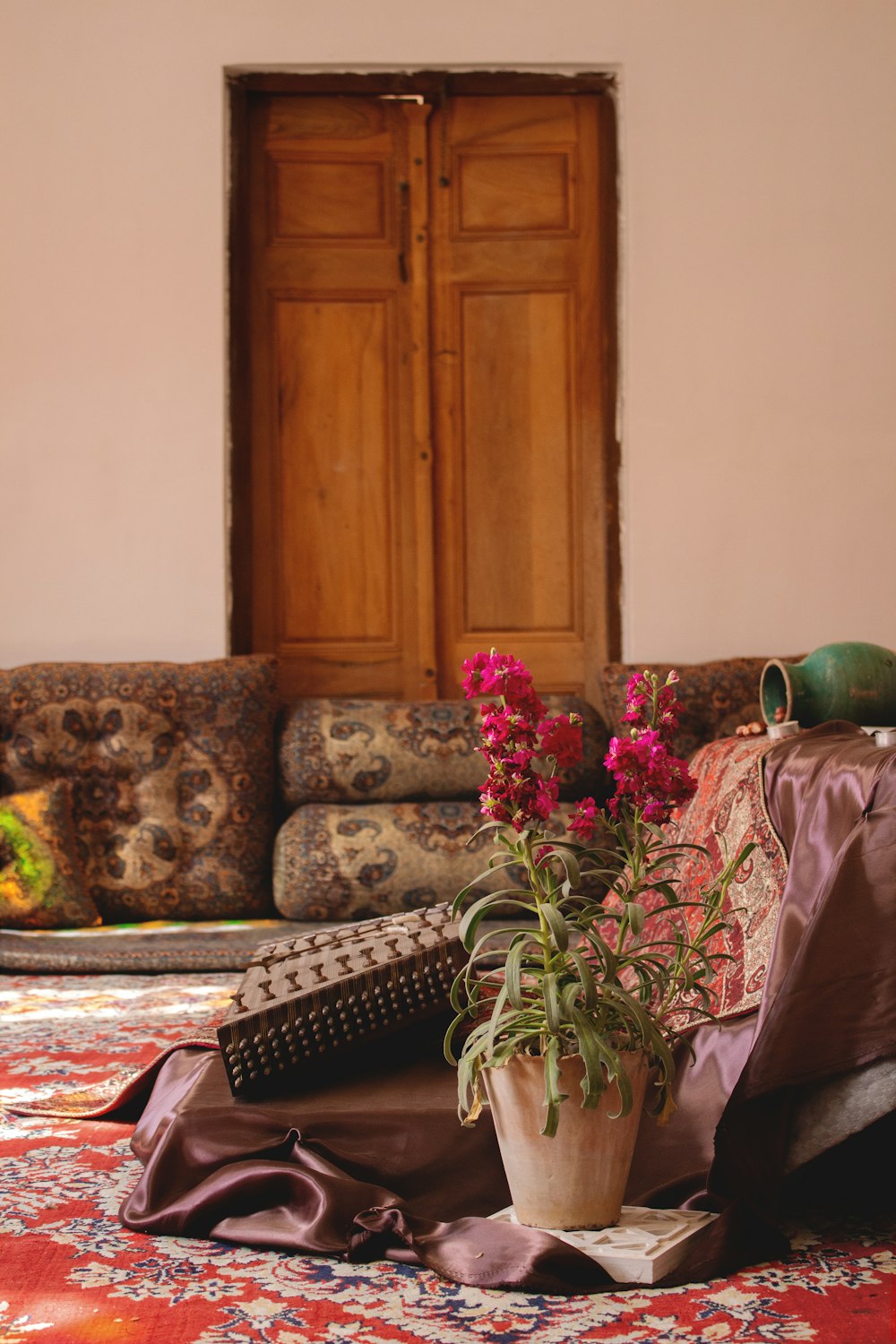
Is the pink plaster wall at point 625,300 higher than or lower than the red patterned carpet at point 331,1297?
higher

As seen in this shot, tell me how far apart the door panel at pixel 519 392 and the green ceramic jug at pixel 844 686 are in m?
1.88

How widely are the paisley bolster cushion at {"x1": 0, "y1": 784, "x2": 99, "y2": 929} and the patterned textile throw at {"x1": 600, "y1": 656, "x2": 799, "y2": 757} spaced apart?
166 centimetres

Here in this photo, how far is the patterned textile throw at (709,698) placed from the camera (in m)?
4.04

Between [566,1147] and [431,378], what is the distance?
3453 mm

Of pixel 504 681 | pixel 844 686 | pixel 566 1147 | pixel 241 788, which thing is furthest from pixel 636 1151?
pixel 241 788

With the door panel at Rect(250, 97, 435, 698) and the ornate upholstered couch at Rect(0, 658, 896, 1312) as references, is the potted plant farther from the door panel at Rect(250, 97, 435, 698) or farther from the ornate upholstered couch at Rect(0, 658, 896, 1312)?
the door panel at Rect(250, 97, 435, 698)

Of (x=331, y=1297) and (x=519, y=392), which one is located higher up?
(x=519, y=392)

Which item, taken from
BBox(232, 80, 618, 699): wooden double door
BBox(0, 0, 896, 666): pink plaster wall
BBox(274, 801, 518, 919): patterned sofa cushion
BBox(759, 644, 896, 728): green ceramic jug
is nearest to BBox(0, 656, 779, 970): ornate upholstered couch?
BBox(274, 801, 518, 919): patterned sofa cushion

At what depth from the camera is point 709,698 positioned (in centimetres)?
405

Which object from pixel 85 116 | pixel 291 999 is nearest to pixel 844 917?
pixel 291 999

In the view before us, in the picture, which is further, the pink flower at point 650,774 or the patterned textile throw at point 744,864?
the patterned textile throw at point 744,864

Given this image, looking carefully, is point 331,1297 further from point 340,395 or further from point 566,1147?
point 340,395

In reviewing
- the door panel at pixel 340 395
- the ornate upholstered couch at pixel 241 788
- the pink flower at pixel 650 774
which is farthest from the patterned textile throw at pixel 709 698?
the pink flower at pixel 650 774

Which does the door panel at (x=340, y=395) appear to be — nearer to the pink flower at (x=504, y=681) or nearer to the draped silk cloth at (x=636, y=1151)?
the draped silk cloth at (x=636, y=1151)
